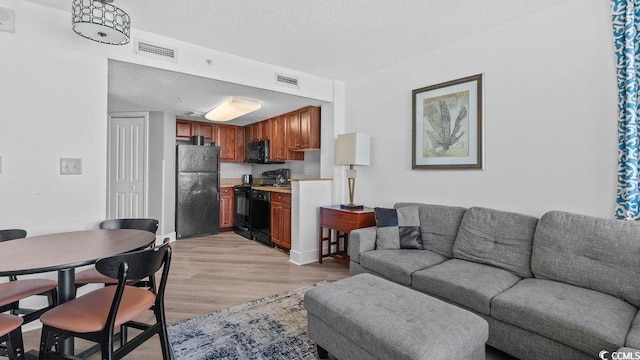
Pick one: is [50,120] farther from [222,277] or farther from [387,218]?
[387,218]

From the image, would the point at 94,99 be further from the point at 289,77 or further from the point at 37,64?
the point at 289,77

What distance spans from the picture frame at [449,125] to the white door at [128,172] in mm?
4318

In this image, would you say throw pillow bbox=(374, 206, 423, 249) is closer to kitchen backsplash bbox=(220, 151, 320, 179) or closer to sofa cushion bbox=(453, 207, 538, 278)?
sofa cushion bbox=(453, 207, 538, 278)

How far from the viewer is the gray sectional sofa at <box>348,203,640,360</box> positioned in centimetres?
156

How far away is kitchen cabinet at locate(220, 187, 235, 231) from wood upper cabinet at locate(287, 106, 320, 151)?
1843 mm

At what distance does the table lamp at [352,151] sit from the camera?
3668mm

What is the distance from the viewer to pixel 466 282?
207cm

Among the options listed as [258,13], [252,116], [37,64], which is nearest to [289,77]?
[258,13]

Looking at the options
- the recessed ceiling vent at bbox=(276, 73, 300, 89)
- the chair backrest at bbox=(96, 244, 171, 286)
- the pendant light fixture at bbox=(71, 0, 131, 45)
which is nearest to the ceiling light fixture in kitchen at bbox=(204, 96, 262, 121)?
the recessed ceiling vent at bbox=(276, 73, 300, 89)

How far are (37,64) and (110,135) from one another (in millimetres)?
2804

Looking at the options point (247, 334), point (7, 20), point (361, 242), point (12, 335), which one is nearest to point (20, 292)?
point (12, 335)

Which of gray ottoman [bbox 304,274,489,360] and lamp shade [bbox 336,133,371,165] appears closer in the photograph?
gray ottoman [bbox 304,274,489,360]

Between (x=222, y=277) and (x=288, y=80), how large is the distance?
248 centimetres

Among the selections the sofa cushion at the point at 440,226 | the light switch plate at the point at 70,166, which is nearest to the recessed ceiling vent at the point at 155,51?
the light switch plate at the point at 70,166
